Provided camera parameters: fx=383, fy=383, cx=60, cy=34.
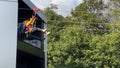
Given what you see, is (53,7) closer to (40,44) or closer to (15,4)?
(40,44)

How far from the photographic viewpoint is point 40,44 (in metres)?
16.0

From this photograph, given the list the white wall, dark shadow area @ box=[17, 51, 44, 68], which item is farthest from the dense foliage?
the white wall

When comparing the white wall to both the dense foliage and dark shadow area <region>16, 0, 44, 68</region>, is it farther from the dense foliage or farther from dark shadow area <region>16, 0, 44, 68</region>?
the dense foliage

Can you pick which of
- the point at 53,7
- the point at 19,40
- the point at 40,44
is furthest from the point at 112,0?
the point at 19,40

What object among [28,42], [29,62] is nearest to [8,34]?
[28,42]

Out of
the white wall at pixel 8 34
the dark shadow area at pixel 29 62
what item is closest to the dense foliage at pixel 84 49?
the dark shadow area at pixel 29 62

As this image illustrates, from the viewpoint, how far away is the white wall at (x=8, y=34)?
1026 cm

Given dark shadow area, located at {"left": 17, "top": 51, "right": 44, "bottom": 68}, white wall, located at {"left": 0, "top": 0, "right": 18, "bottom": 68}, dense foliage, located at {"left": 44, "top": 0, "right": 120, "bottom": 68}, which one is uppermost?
white wall, located at {"left": 0, "top": 0, "right": 18, "bottom": 68}

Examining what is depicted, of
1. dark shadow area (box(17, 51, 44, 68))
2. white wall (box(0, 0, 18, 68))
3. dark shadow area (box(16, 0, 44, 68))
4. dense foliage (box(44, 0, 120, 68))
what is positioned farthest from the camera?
dense foliage (box(44, 0, 120, 68))

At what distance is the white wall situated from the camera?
33.7ft

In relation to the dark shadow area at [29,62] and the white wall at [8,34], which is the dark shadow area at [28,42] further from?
the white wall at [8,34]

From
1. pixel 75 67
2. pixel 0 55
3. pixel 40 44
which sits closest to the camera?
pixel 0 55

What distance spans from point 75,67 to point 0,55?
50.0ft

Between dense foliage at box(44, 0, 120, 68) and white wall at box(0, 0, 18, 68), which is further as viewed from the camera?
dense foliage at box(44, 0, 120, 68)
